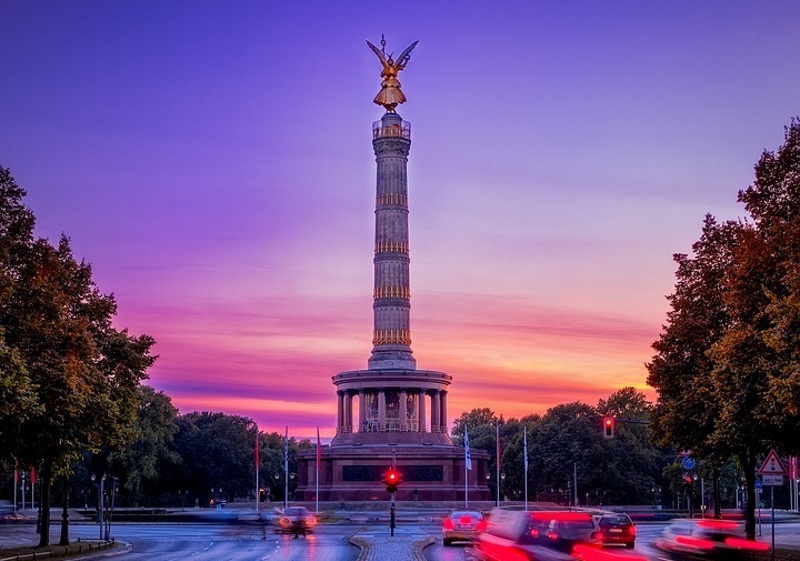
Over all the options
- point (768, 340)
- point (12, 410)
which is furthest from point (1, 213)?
point (768, 340)

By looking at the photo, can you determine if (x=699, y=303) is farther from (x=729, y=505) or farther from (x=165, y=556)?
(x=729, y=505)

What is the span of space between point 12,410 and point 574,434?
101 m

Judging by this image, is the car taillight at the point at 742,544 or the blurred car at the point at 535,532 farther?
the car taillight at the point at 742,544

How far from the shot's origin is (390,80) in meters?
127

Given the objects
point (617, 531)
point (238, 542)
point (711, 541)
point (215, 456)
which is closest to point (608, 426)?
point (617, 531)

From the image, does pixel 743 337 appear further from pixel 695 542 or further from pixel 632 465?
pixel 632 465

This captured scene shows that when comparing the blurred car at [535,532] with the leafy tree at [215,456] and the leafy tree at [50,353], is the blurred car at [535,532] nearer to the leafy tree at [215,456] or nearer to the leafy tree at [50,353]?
the leafy tree at [50,353]

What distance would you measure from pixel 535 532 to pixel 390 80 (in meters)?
107

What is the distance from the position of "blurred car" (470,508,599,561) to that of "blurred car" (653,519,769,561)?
15.1 ft

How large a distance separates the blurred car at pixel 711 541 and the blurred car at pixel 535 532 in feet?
15.1

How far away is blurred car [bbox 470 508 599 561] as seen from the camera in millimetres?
23062

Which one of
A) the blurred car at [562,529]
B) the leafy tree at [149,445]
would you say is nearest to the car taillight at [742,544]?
the blurred car at [562,529]

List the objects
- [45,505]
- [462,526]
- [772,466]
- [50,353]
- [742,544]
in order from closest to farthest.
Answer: [742,544]
[772,466]
[50,353]
[45,505]
[462,526]

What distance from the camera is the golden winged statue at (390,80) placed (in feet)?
412
